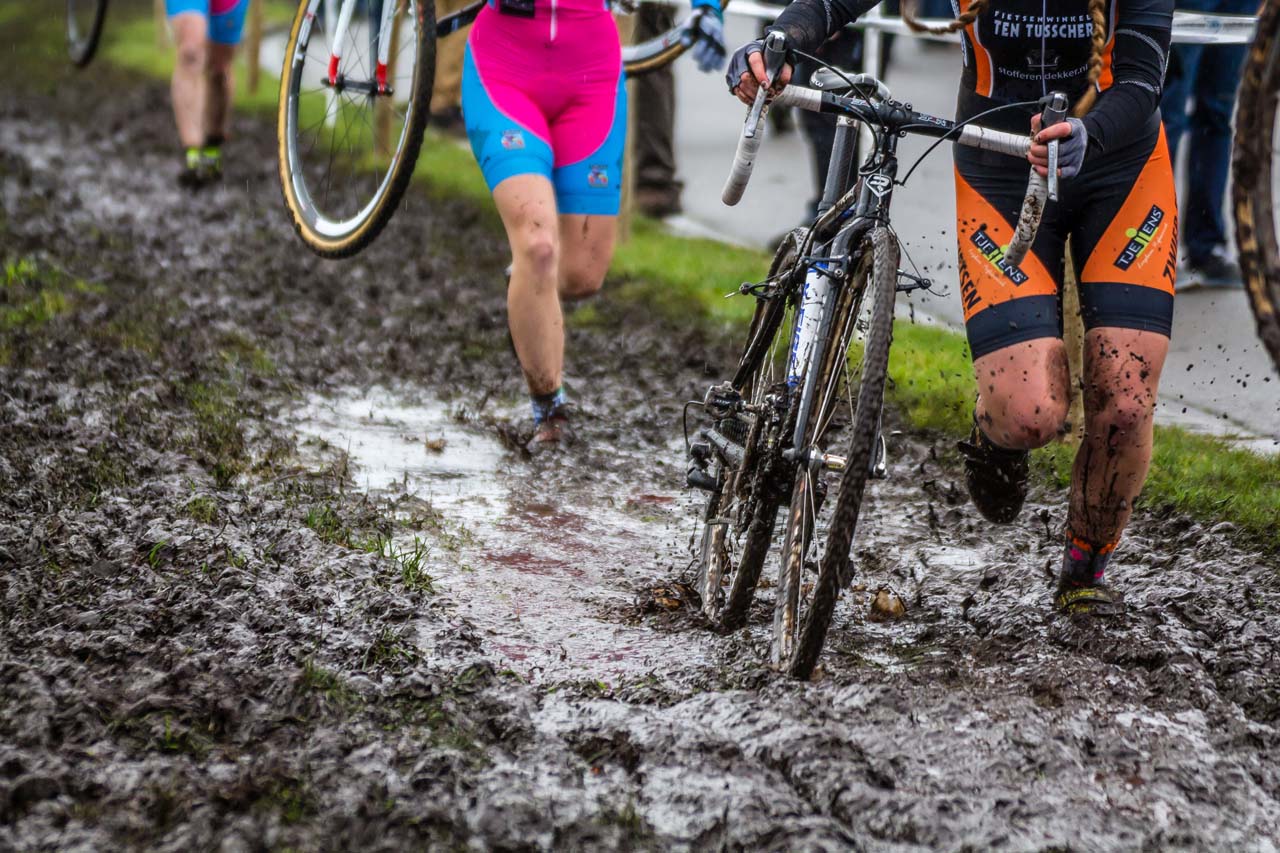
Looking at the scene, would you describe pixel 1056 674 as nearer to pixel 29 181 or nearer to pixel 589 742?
pixel 589 742

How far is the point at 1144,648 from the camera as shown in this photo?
3879mm

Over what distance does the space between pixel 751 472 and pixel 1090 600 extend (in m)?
1.02

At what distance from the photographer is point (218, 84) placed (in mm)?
10008

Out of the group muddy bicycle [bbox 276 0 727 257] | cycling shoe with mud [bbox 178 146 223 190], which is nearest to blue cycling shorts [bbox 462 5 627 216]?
muddy bicycle [bbox 276 0 727 257]

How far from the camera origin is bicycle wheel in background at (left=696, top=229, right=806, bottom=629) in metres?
3.87

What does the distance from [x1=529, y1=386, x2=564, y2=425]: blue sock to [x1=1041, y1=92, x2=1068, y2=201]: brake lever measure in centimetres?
275

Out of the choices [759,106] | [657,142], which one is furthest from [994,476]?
[657,142]

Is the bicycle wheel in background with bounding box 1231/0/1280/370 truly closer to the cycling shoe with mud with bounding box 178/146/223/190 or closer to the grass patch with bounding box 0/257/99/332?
the grass patch with bounding box 0/257/99/332

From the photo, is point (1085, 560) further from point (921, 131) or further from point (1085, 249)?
point (921, 131)

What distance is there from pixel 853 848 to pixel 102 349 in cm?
465

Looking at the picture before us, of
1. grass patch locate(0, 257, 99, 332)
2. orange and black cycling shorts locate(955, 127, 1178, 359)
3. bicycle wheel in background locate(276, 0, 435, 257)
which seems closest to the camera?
orange and black cycling shorts locate(955, 127, 1178, 359)

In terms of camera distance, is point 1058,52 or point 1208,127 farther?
point 1208,127

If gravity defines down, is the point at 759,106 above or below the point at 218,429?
above

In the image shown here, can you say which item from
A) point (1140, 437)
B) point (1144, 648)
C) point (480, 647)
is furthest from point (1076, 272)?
point (480, 647)
